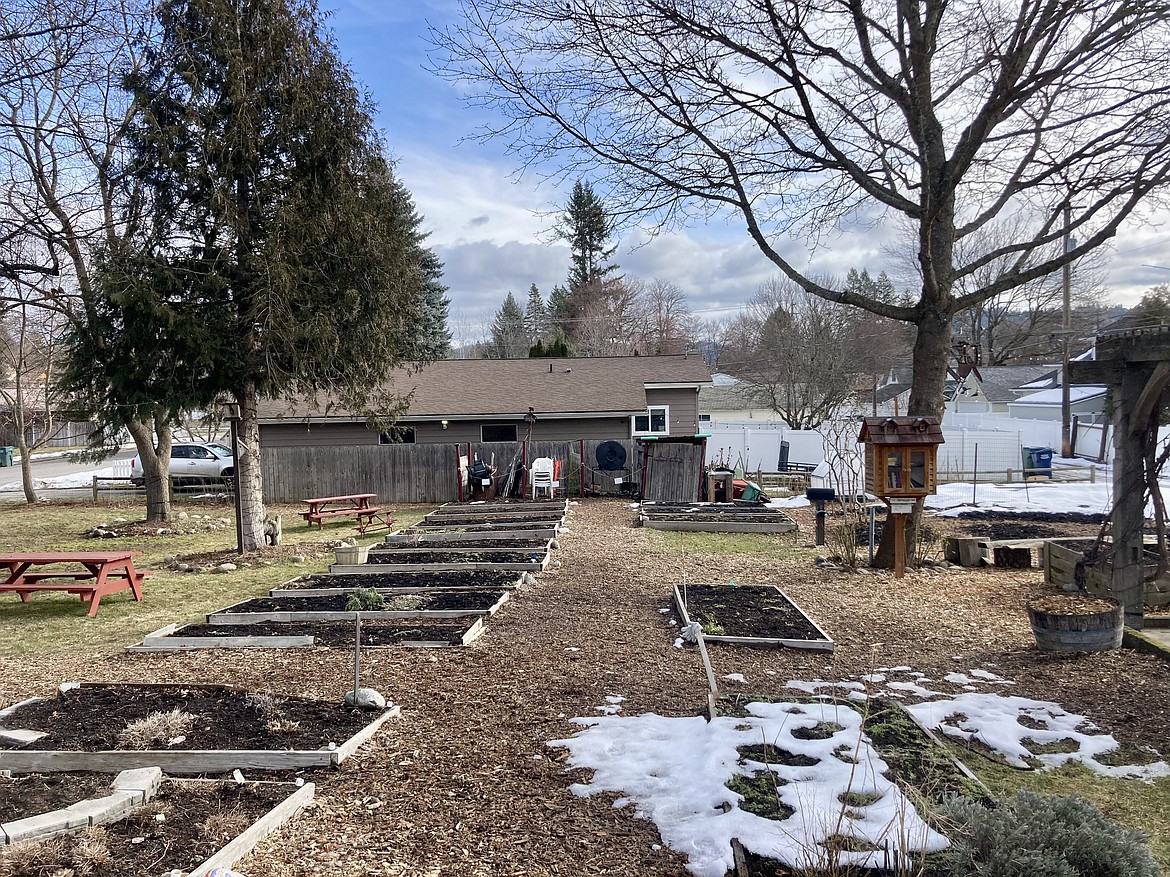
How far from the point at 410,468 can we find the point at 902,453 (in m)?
14.3

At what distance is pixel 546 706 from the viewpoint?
5520mm

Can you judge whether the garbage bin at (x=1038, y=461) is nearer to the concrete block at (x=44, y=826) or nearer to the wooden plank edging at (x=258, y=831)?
the wooden plank edging at (x=258, y=831)

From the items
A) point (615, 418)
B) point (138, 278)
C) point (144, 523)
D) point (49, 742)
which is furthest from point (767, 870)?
point (615, 418)

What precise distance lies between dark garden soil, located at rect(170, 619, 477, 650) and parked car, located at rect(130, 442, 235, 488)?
17.1 metres

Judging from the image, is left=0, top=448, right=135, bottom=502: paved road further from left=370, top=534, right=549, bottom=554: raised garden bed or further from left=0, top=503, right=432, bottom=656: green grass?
left=370, top=534, right=549, bottom=554: raised garden bed

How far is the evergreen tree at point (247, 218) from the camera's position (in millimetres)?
12531

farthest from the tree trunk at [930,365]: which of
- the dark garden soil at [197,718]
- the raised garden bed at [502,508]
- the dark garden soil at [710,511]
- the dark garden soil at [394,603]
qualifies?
the dark garden soil at [197,718]

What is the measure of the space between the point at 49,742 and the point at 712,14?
34.3 ft

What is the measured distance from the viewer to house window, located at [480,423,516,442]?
76.1ft

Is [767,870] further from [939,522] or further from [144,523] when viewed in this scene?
[144,523]

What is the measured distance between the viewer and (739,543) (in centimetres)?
1362

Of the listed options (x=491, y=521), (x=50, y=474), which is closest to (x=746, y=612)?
(x=491, y=521)

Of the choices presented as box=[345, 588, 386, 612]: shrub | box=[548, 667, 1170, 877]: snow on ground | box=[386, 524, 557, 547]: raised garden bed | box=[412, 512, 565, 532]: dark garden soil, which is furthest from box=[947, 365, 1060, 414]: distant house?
box=[548, 667, 1170, 877]: snow on ground

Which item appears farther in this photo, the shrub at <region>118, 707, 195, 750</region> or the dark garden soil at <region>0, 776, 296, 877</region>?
the shrub at <region>118, 707, 195, 750</region>
